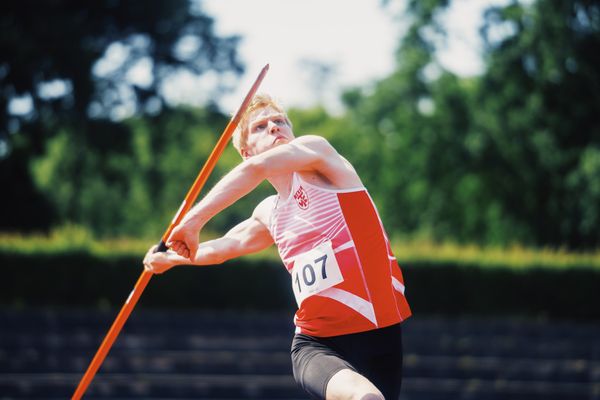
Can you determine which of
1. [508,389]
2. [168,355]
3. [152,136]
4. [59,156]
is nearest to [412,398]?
[508,389]

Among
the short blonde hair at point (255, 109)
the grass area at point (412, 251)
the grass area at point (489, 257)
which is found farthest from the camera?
the grass area at point (489, 257)

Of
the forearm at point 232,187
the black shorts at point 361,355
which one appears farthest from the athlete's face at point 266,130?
the black shorts at point 361,355

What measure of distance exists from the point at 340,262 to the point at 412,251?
601 inches

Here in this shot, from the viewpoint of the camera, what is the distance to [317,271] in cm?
330

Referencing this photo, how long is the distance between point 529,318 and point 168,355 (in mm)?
8182

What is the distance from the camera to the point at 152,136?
103 ft

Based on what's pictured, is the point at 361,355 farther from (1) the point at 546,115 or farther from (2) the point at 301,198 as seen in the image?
(1) the point at 546,115

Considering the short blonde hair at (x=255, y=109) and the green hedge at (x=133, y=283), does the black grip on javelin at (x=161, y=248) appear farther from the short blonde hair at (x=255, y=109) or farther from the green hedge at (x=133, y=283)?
the green hedge at (x=133, y=283)

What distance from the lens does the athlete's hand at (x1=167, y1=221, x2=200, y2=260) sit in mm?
3184

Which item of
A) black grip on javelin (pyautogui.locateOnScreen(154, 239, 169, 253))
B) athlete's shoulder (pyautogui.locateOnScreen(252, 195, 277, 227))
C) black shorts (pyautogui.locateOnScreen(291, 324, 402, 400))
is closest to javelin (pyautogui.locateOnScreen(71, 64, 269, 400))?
black grip on javelin (pyautogui.locateOnScreen(154, 239, 169, 253))

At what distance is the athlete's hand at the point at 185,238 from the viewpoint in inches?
125

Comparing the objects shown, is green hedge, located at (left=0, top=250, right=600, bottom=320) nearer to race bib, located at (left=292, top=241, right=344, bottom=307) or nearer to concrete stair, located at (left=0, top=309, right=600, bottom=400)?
concrete stair, located at (left=0, top=309, right=600, bottom=400)

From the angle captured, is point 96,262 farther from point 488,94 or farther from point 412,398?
point 488,94

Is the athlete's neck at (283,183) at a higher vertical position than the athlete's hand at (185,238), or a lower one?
higher
